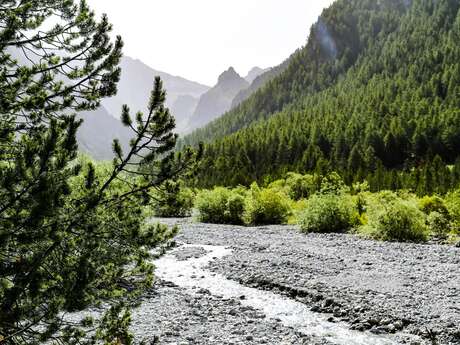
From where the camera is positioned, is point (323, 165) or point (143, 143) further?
point (323, 165)

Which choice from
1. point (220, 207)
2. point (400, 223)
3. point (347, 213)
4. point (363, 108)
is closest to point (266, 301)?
point (400, 223)

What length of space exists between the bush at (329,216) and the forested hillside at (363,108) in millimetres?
11826

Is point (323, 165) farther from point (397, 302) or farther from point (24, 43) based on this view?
point (24, 43)

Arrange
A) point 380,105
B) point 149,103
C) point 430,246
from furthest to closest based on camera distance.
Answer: point 380,105
point 430,246
point 149,103

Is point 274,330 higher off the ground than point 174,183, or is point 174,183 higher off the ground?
point 174,183

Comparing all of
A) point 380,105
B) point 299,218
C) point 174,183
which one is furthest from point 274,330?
point 380,105

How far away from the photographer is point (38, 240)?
12.5 ft

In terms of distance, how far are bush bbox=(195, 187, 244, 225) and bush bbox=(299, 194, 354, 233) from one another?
29.0 ft

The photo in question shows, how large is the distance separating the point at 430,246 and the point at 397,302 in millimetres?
8998

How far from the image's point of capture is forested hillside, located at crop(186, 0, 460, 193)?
7719 centimetres

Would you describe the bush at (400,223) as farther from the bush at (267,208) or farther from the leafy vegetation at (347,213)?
the bush at (267,208)

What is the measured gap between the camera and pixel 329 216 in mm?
27000

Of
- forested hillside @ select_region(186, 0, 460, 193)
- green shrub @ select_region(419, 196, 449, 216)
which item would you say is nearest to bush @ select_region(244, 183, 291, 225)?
forested hillside @ select_region(186, 0, 460, 193)

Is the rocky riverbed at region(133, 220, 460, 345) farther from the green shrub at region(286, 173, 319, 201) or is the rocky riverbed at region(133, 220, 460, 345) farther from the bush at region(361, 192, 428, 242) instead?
the green shrub at region(286, 173, 319, 201)
